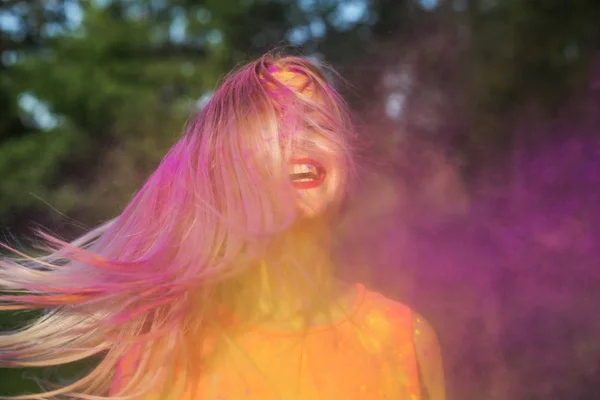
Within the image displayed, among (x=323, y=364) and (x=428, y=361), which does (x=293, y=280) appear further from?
(x=428, y=361)

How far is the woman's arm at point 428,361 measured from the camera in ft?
2.88

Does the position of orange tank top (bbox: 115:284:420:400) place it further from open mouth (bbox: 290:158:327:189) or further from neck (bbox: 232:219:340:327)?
open mouth (bbox: 290:158:327:189)

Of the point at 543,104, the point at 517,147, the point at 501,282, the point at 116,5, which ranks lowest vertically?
the point at 501,282

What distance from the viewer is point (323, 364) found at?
0.84 m

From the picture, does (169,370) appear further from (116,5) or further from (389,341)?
(116,5)

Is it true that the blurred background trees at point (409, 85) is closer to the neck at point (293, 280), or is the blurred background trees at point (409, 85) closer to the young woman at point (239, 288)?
the young woman at point (239, 288)

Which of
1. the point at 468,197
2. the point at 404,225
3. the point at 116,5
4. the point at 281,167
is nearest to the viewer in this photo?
the point at 281,167

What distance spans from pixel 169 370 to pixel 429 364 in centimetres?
37

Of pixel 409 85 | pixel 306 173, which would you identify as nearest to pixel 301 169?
pixel 306 173

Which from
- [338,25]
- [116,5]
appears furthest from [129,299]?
[116,5]

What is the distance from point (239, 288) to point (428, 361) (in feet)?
0.97

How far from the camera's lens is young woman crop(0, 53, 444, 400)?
0.83 meters

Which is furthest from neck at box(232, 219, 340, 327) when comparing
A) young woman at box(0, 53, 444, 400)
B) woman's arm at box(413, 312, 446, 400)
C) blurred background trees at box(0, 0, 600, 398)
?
blurred background trees at box(0, 0, 600, 398)

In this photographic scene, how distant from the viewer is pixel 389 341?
87 centimetres
